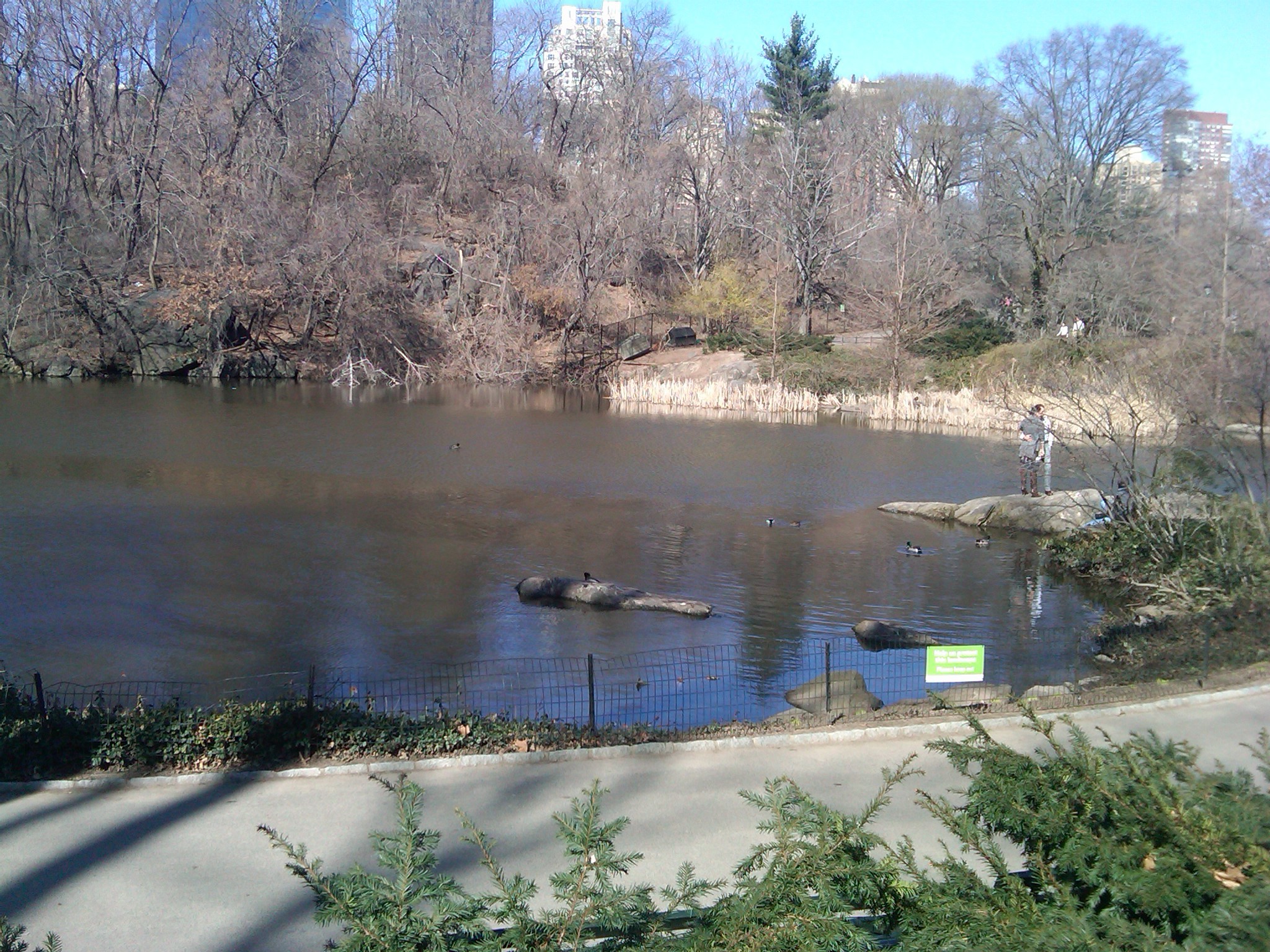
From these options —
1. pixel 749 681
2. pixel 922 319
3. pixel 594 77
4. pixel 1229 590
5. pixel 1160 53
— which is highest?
pixel 594 77

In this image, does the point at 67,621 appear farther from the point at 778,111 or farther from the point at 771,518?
the point at 778,111

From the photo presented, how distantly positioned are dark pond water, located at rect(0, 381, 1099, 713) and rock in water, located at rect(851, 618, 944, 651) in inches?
23.5

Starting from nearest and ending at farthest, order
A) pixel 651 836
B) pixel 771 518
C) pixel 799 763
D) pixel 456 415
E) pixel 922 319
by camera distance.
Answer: pixel 651 836 < pixel 799 763 < pixel 771 518 < pixel 456 415 < pixel 922 319

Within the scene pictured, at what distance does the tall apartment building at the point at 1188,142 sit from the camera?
151ft

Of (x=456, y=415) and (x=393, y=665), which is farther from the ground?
(x=456, y=415)

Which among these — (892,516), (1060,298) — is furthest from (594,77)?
(892,516)

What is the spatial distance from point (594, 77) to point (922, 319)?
93.9ft

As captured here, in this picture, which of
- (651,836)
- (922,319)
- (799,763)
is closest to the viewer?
(651,836)

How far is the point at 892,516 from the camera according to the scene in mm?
22906

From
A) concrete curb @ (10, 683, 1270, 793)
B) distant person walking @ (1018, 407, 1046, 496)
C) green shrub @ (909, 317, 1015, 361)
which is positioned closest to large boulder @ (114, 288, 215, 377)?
green shrub @ (909, 317, 1015, 361)

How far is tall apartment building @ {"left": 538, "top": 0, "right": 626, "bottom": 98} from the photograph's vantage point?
62.8 metres

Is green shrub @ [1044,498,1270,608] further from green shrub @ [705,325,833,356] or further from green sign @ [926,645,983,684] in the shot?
green shrub @ [705,325,833,356]

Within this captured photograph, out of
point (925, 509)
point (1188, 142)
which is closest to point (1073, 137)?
point (1188, 142)

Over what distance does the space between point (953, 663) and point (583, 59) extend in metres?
61.0
